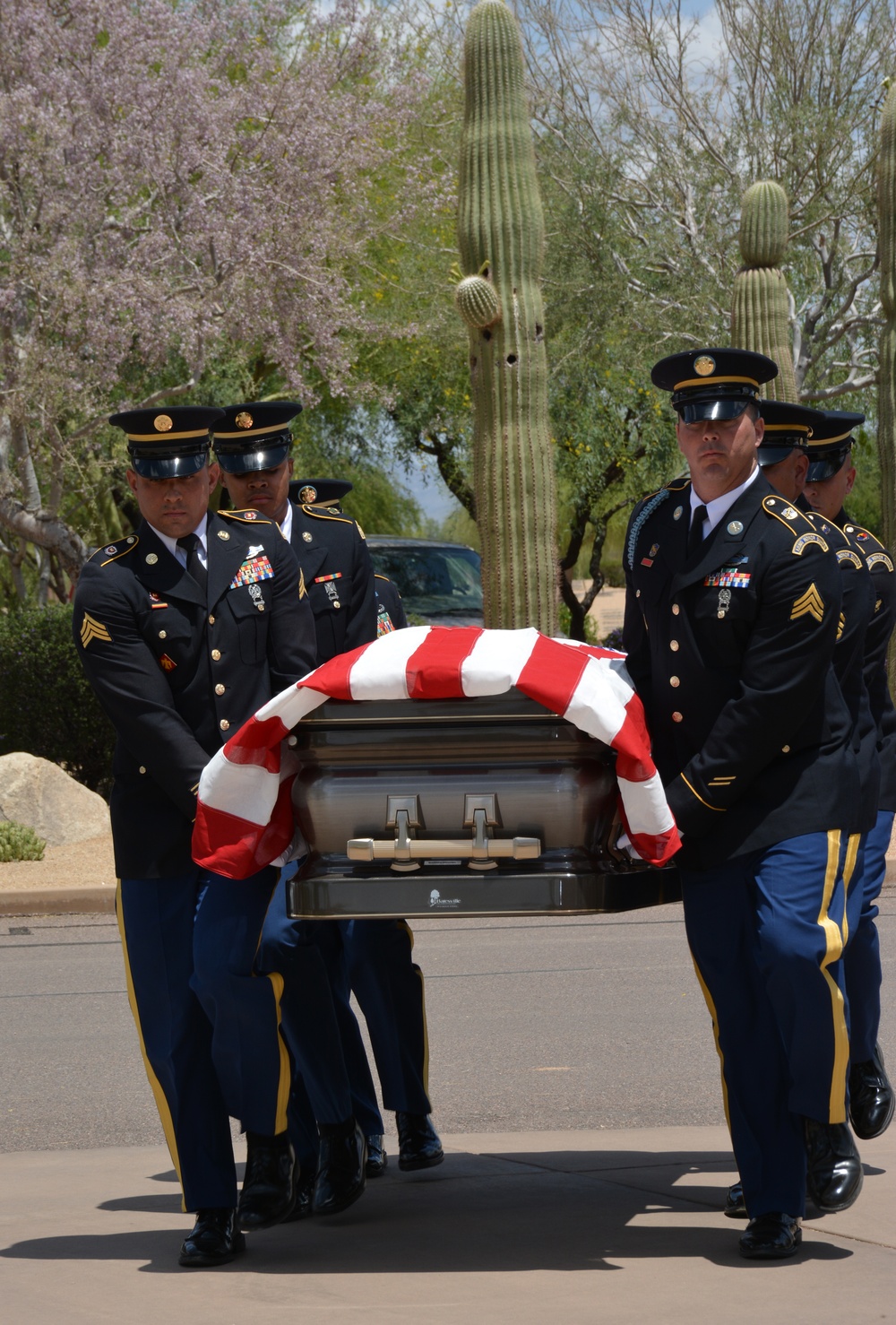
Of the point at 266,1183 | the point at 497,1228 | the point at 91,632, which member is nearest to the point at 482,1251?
the point at 497,1228

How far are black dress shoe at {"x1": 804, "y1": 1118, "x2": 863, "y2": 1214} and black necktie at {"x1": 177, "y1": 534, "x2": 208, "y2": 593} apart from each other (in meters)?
1.91

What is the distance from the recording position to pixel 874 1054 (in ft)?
16.1

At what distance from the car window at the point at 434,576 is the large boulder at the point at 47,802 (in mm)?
4875

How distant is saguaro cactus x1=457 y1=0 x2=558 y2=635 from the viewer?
11953mm

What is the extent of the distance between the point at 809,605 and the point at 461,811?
924 millimetres

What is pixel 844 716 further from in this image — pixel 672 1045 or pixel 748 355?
pixel 672 1045

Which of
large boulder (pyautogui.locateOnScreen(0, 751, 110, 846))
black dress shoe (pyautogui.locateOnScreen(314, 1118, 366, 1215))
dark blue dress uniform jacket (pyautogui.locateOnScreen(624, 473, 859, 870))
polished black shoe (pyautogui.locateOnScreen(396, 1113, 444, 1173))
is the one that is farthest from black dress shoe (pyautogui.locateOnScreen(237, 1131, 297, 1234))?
large boulder (pyautogui.locateOnScreen(0, 751, 110, 846))

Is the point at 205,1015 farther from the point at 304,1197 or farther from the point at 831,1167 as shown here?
the point at 831,1167

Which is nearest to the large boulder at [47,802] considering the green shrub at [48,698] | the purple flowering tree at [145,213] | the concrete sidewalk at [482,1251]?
the green shrub at [48,698]

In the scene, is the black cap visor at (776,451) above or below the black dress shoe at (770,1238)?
above

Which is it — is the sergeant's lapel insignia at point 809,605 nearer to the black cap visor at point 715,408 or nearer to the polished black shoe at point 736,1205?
the black cap visor at point 715,408

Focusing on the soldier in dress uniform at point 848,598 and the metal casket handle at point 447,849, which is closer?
the metal casket handle at point 447,849

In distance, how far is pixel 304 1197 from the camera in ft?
15.1

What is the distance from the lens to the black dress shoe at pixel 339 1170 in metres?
4.52
